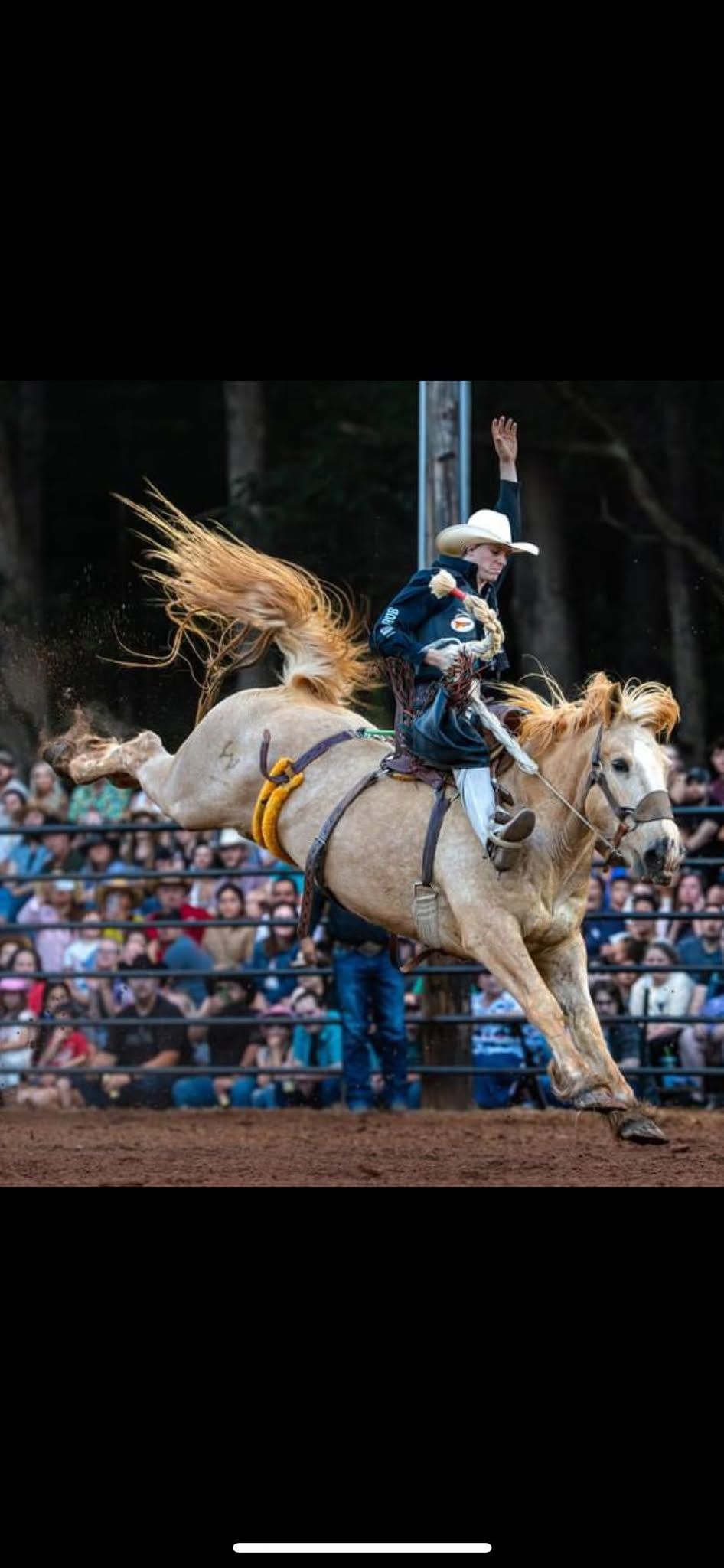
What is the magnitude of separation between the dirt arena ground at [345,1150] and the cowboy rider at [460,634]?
Result: 1254mm

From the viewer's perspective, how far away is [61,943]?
1105 centimetres

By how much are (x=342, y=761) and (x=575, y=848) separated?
3.61 ft

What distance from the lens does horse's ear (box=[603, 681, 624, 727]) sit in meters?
7.43

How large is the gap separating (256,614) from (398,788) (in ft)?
3.83

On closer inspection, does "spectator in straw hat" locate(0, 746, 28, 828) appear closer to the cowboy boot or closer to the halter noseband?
the cowboy boot

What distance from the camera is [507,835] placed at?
7348mm

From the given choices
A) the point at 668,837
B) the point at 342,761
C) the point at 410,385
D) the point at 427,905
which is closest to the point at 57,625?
the point at 342,761

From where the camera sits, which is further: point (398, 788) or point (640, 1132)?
point (398, 788)

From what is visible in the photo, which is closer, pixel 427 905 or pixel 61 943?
pixel 427 905

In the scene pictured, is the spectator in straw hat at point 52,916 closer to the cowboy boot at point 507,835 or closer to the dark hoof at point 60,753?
the dark hoof at point 60,753

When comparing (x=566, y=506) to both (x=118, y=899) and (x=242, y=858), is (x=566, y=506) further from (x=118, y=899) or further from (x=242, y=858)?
(x=118, y=899)

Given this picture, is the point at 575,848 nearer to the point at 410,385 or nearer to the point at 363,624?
the point at 363,624

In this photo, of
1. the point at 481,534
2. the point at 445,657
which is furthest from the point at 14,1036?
the point at 481,534

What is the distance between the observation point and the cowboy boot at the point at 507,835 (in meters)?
7.29
